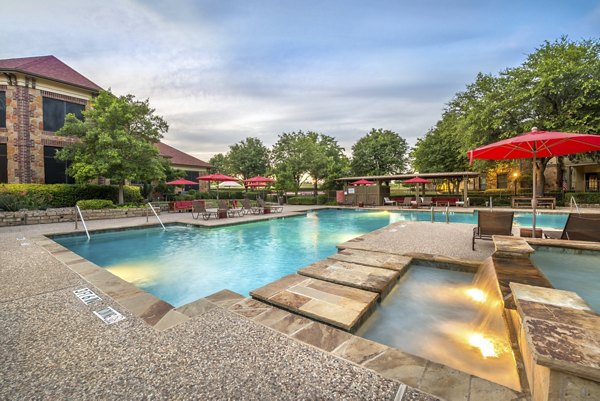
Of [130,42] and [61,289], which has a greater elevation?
[130,42]

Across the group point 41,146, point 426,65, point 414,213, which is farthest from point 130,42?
point 414,213

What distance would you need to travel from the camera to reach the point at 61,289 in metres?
3.77

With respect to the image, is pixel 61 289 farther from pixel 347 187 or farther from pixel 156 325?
pixel 347 187

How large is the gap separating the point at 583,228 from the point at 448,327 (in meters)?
4.78

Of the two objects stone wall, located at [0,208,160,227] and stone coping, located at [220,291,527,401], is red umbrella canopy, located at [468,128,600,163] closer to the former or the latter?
stone coping, located at [220,291,527,401]

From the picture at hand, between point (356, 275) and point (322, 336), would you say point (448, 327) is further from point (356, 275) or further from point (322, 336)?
point (322, 336)

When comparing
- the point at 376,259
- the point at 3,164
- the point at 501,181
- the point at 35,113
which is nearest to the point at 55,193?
the point at 3,164

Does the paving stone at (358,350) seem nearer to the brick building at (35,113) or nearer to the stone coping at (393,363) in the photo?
the stone coping at (393,363)

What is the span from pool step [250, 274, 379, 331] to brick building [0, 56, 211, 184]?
1819 centimetres

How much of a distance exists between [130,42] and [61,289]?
405 inches

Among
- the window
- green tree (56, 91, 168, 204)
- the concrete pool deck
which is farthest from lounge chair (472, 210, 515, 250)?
the window

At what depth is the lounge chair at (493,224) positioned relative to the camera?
5898 millimetres

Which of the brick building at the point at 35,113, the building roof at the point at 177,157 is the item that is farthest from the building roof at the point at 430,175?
the brick building at the point at 35,113

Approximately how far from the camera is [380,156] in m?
31.2
